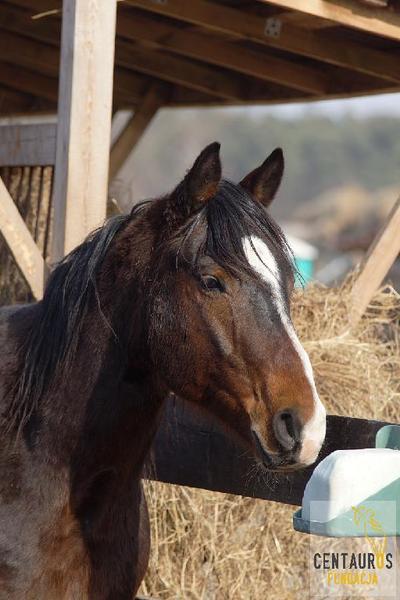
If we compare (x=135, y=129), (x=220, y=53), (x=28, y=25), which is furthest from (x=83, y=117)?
(x=135, y=129)

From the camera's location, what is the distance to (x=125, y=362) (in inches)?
119

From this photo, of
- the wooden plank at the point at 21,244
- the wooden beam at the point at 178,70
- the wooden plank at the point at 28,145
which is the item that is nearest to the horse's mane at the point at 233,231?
the wooden plank at the point at 21,244

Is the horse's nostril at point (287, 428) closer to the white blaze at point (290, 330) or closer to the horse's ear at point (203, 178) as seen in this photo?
the white blaze at point (290, 330)

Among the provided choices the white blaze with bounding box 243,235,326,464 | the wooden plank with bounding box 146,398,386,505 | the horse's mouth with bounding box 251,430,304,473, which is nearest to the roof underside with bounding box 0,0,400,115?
the wooden plank with bounding box 146,398,386,505

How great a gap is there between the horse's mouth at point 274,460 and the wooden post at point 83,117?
1809mm

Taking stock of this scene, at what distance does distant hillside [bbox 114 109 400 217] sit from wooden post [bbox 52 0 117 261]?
74166mm

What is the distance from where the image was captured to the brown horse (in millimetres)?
2812

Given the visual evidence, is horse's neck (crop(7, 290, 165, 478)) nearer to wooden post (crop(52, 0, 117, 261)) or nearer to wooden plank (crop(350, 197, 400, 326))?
wooden post (crop(52, 0, 117, 261))

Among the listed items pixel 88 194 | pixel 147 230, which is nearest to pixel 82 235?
pixel 88 194

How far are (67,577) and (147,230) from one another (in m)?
1.05

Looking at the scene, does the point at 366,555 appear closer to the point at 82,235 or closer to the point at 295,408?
the point at 295,408

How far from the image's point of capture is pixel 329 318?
214 inches

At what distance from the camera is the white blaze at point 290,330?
2604mm

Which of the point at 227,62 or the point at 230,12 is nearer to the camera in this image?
the point at 230,12
